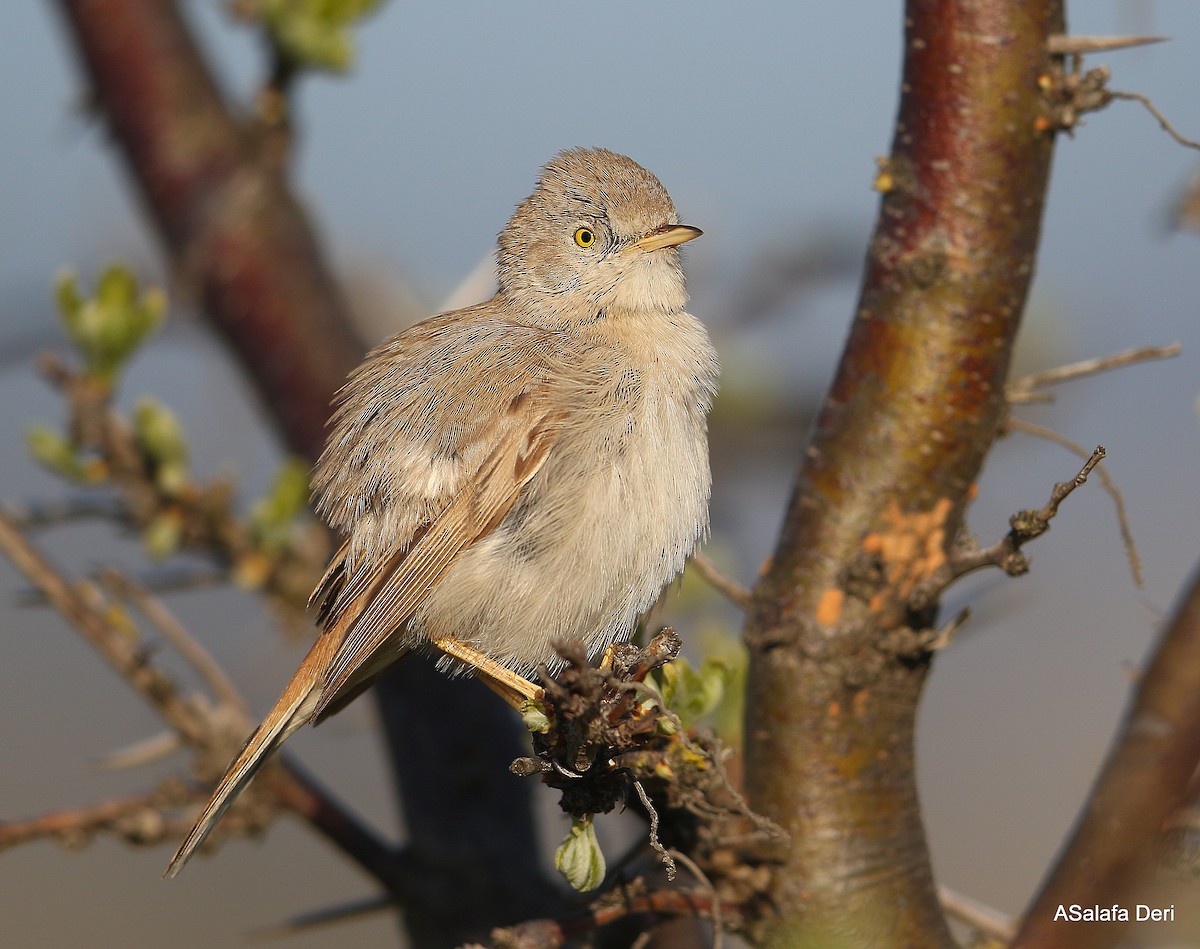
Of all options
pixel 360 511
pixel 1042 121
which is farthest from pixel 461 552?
pixel 1042 121

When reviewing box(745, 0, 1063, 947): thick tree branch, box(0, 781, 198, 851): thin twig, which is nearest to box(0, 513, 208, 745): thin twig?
box(0, 781, 198, 851): thin twig

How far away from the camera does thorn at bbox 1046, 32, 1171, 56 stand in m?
2.64

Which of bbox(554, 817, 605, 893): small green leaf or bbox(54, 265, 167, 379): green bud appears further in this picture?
bbox(54, 265, 167, 379): green bud

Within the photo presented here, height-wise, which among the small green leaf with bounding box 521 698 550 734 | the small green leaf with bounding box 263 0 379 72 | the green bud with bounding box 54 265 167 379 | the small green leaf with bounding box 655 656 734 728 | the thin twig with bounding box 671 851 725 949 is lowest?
the thin twig with bounding box 671 851 725 949

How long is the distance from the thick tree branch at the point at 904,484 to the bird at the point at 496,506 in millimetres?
491

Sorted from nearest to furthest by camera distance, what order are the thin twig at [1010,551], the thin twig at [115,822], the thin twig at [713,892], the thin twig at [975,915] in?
the thin twig at [1010,551] → the thin twig at [713,892] → the thin twig at [975,915] → the thin twig at [115,822]

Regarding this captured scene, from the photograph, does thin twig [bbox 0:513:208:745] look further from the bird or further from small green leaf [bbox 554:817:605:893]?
small green leaf [bbox 554:817:605:893]

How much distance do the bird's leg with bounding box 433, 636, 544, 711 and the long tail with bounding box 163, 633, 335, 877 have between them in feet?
1.07

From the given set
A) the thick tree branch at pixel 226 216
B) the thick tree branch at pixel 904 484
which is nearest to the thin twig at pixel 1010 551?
the thick tree branch at pixel 904 484

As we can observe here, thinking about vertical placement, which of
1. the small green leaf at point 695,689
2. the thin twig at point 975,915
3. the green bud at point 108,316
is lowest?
the thin twig at point 975,915

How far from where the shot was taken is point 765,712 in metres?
2.92

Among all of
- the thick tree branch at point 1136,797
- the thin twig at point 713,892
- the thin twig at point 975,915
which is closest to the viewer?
the thick tree branch at point 1136,797

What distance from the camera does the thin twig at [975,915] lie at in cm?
295

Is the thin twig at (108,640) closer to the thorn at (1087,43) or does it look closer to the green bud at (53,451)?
the green bud at (53,451)
